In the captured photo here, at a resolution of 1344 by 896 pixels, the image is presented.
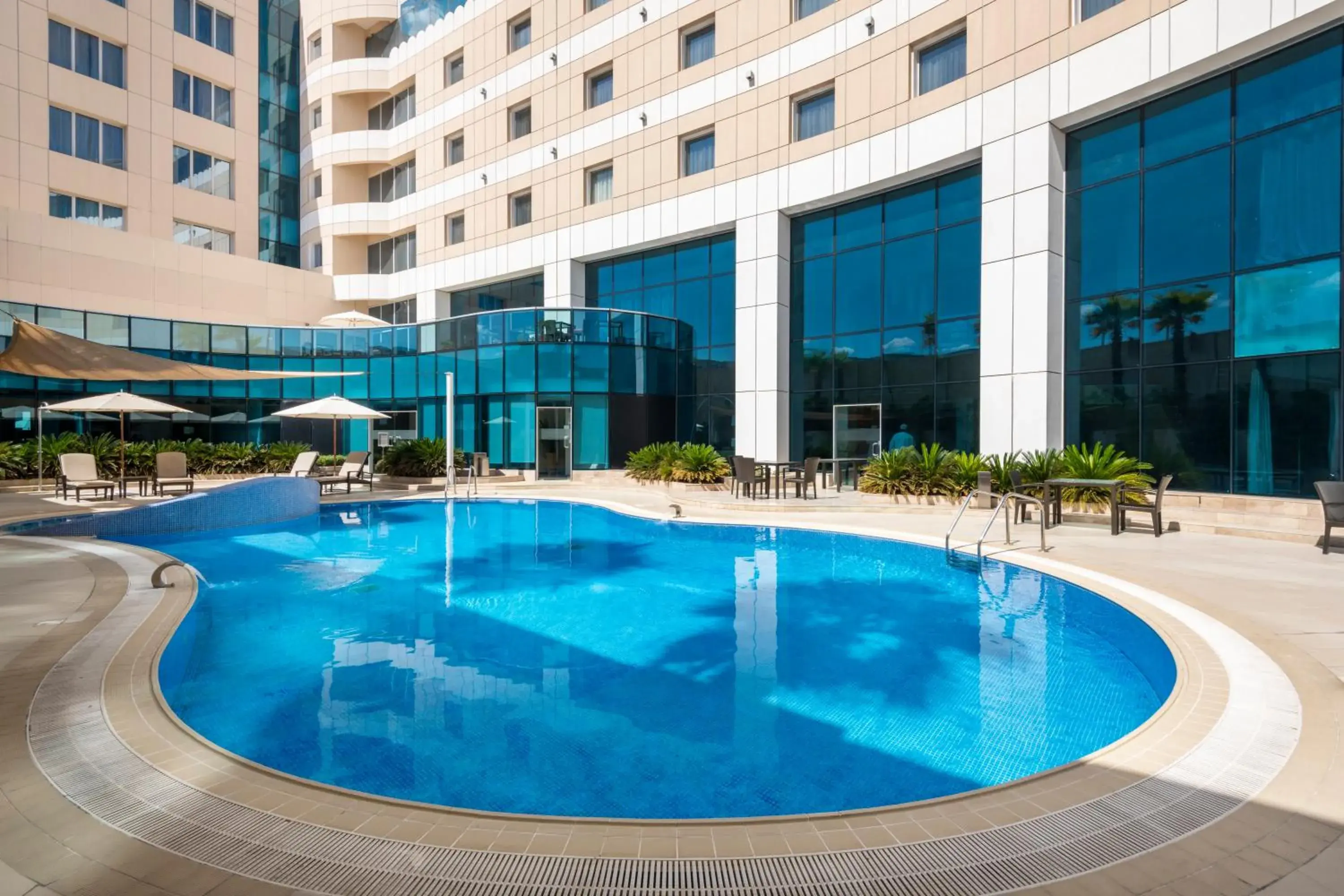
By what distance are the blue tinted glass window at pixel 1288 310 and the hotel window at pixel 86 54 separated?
34041mm

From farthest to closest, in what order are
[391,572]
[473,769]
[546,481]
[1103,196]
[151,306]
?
1. [151,306]
2. [546,481]
3. [1103,196]
4. [391,572]
5. [473,769]

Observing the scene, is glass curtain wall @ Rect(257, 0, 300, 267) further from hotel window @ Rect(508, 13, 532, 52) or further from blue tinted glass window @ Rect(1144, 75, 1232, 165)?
blue tinted glass window @ Rect(1144, 75, 1232, 165)

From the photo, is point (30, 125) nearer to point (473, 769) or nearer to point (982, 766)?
point (473, 769)

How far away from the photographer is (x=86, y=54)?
23.9m

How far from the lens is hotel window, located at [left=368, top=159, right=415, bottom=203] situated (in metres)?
29.0

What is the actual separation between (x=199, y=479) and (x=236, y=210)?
571 inches

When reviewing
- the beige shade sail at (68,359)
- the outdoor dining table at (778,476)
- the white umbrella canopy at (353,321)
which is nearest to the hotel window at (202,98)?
the white umbrella canopy at (353,321)

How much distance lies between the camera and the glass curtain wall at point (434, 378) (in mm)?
21250

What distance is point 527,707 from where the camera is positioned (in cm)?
472

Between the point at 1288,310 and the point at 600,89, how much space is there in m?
19.8

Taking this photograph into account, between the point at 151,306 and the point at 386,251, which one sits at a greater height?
the point at 386,251

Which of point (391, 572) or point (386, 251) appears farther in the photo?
point (386, 251)

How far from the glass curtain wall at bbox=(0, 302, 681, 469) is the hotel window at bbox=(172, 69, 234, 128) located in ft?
33.5

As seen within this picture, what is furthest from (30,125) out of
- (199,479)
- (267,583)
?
(267,583)
